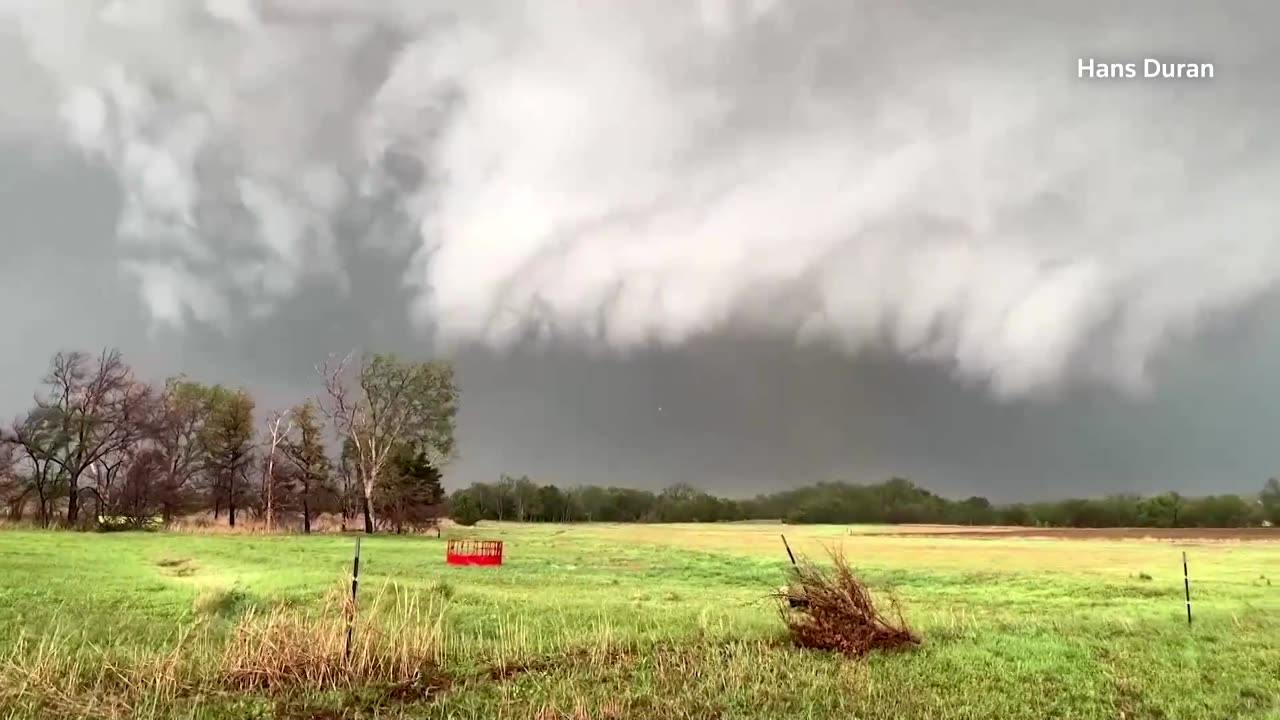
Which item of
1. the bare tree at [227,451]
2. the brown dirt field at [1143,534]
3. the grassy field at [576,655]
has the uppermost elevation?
the bare tree at [227,451]

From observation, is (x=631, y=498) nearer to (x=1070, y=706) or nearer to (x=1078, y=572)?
(x=1078, y=572)

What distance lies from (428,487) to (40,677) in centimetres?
6405

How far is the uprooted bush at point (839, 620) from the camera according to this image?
13688mm

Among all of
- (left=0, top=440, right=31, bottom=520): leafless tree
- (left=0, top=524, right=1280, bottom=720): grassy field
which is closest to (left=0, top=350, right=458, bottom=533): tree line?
(left=0, top=440, right=31, bottom=520): leafless tree

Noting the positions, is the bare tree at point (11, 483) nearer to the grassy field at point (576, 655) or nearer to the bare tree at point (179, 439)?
the bare tree at point (179, 439)

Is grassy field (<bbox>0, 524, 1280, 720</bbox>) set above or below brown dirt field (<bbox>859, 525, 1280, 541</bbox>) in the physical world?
above

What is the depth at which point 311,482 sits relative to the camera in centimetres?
7400

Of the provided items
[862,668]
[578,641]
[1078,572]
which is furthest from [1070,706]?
[1078,572]

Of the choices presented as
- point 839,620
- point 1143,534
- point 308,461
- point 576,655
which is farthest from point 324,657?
point 1143,534

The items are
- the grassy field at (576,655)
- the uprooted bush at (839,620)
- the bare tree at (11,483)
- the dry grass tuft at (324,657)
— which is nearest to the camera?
the grassy field at (576,655)

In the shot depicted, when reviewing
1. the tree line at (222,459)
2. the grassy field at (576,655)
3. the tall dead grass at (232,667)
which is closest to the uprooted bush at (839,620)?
the grassy field at (576,655)

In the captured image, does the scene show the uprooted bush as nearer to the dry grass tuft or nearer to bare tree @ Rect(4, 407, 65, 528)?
the dry grass tuft

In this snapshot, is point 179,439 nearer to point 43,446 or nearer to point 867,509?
point 43,446

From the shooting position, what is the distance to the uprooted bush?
13.7 meters
